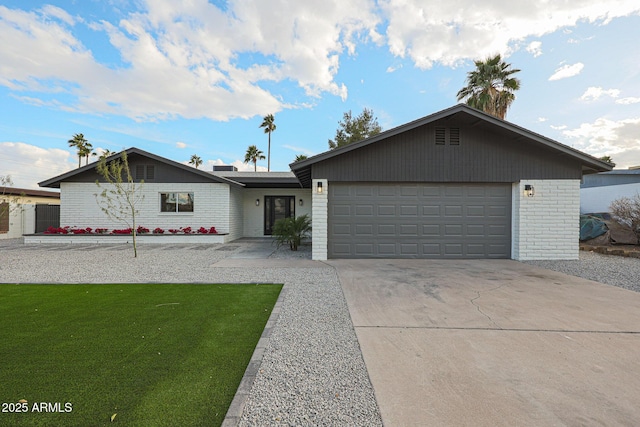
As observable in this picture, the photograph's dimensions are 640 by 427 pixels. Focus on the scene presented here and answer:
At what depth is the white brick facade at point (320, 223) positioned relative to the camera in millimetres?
8688

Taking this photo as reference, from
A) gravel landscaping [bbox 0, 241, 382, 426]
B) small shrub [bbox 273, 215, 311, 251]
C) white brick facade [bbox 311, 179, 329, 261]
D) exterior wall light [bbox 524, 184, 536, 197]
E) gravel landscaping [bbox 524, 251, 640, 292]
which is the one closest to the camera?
gravel landscaping [bbox 0, 241, 382, 426]

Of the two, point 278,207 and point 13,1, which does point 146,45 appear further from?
point 278,207

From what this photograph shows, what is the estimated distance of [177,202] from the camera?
13586 mm

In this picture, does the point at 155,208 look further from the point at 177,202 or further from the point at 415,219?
the point at 415,219

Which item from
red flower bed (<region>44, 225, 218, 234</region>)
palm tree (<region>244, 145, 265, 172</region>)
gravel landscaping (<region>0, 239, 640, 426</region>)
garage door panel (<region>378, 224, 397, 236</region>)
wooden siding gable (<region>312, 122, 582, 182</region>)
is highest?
palm tree (<region>244, 145, 265, 172</region>)

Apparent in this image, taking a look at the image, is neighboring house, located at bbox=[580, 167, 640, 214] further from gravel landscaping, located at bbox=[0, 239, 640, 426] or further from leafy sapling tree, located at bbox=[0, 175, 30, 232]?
leafy sapling tree, located at bbox=[0, 175, 30, 232]

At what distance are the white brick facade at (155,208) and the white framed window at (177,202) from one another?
170mm

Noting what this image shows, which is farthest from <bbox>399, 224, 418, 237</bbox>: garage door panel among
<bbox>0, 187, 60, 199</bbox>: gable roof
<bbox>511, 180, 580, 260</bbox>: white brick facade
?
<bbox>0, 187, 60, 199</bbox>: gable roof

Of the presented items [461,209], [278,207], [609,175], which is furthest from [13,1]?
[609,175]

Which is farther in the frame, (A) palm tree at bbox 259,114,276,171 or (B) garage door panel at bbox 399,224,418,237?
(A) palm tree at bbox 259,114,276,171

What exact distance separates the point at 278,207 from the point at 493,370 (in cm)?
1437

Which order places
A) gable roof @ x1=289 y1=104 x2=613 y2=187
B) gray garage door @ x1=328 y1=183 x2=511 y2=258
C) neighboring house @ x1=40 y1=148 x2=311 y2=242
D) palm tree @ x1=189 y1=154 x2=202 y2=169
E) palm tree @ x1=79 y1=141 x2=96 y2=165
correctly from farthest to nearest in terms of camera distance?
palm tree @ x1=189 y1=154 x2=202 y2=169
palm tree @ x1=79 y1=141 x2=96 y2=165
neighboring house @ x1=40 y1=148 x2=311 y2=242
gray garage door @ x1=328 y1=183 x2=511 y2=258
gable roof @ x1=289 y1=104 x2=613 y2=187

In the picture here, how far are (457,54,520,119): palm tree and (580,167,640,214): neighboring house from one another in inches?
251

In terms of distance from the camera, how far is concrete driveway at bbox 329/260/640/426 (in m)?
2.01
